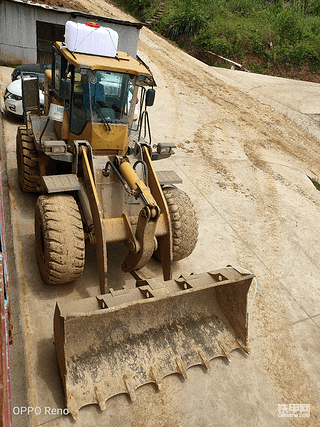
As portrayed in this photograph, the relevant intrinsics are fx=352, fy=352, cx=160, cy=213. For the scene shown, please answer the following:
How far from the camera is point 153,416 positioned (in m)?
3.73

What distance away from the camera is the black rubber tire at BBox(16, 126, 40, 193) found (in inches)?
242

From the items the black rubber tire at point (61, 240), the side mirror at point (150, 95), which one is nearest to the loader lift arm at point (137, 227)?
the black rubber tire at point (61, 240)

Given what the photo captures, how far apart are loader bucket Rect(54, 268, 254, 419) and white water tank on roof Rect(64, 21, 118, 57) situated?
3.52 meters

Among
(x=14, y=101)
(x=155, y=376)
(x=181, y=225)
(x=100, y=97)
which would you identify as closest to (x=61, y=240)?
(x=181, y=225)

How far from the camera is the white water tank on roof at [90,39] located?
16.7 ft

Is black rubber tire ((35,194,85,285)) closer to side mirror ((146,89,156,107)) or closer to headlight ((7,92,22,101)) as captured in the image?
side mirror ((146,89,156,107))

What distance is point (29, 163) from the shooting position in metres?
6.14

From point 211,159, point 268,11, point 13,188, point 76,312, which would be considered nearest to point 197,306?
point 76,312

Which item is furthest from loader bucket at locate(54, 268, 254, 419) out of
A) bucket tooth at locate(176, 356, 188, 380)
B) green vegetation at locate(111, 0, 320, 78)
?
green vegetation at locate(111, 0, 320, 78)

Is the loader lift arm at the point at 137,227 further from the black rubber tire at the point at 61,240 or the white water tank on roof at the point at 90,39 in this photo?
the white water tank on roof at the point at 90,39

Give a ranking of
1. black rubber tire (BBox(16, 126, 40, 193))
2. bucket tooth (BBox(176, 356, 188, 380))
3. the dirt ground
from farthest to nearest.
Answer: black rubber tire (BBox(16, 126, 40, 193)) → bucket tooth (BBox(176, 356, 188, 380)) → the dirt ground

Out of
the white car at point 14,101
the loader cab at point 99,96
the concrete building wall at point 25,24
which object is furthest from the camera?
the concrete building wall at point 25,24

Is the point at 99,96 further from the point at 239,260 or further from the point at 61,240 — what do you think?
the point at 239,260

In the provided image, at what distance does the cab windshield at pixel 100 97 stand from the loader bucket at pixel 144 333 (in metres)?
2.54
